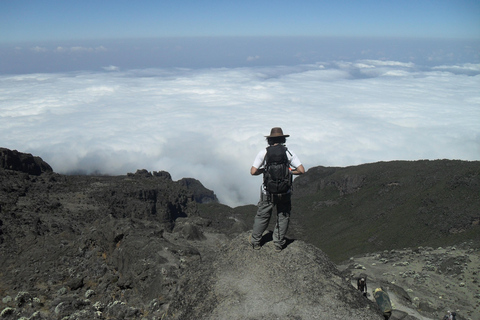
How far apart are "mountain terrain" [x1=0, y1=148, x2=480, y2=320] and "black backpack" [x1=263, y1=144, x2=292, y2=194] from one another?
1.72 meters

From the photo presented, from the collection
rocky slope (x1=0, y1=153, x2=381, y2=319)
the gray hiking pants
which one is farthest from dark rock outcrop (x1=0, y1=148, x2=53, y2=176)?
the gray hiking pants

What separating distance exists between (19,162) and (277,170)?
40.0 m

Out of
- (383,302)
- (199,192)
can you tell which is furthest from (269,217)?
(199,192)

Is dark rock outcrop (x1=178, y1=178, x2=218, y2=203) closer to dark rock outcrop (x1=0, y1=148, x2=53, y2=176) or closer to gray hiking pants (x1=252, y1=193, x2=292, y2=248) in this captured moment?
dark rock outcrop (x1=0, y1=148, x2=53, y2=176)

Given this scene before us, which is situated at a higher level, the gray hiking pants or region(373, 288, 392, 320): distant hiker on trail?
the gray hiking pants

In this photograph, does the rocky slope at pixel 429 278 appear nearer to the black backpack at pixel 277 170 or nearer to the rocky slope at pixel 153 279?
the rocky slope at pixel 153 279

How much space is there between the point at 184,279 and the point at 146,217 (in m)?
37.1

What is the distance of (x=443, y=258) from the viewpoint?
931 inches

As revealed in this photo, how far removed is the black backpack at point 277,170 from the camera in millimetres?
8062

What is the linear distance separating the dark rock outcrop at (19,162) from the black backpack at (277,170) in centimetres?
3872

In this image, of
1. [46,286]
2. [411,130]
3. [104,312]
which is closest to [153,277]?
[104,312]

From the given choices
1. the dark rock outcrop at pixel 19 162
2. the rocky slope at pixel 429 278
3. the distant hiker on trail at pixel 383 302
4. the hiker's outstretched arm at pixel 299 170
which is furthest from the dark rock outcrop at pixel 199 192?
the hiker's outstretched arm at pixel 299 170

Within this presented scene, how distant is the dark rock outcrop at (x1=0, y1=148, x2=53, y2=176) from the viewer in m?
38.3

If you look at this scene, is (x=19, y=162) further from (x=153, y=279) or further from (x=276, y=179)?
(x=276, y=179)
